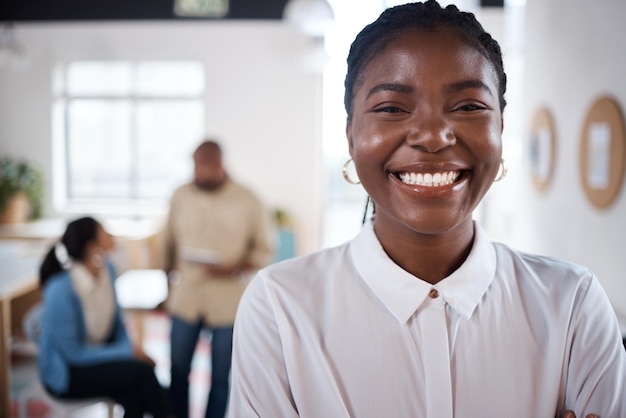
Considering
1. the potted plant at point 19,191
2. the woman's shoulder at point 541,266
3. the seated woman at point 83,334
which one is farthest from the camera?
the potted plant at point 19,191

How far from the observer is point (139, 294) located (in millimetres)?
4617

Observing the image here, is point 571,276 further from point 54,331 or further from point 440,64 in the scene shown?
point 54,331

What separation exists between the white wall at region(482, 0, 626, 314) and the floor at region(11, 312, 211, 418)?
210cm

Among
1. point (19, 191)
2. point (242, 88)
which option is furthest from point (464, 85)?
point (19, 191)

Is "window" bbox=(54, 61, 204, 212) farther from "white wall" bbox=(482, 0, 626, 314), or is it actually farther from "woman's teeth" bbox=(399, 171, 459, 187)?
"woman's teeth" bbox=(399, 171, 459, 187)

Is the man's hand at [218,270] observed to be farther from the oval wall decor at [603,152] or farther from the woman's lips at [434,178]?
the woman's lips at [434,178]

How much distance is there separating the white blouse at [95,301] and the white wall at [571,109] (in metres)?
2.18

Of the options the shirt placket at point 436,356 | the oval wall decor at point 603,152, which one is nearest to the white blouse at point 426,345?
the shirt placket at point 436,356

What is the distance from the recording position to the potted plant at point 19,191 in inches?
254

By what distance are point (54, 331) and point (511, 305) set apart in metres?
2.09

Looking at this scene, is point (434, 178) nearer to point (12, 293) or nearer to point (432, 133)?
point (432, 133)

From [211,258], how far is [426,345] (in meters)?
2.19

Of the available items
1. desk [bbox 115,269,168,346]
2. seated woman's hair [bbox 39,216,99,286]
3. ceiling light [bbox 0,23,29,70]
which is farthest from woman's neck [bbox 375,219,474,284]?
ceiling light [bbox 0,23,29,70]

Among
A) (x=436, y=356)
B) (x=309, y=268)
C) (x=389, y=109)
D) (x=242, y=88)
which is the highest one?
(x=242, y=88)
